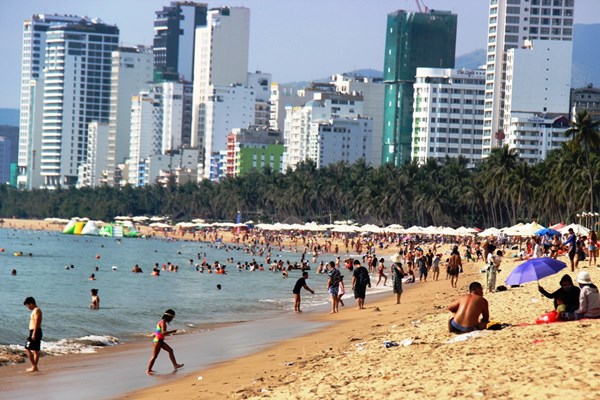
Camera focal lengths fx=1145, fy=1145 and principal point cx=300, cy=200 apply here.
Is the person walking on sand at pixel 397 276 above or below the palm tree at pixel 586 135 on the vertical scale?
below

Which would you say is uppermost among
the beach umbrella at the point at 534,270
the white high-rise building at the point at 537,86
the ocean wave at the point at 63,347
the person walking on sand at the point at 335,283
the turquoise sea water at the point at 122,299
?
the white high-rise building at the point at 537,86

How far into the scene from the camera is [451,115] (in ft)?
573

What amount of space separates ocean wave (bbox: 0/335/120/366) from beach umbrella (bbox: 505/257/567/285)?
943 cm

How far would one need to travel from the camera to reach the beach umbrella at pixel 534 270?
22766 millimetres

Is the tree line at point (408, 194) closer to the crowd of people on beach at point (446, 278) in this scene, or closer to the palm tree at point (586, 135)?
the palm tree at point (586, 135)

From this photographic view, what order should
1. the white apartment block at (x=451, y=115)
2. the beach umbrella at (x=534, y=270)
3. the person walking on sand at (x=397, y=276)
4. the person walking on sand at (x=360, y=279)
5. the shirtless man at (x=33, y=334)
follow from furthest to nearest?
the white apartment block at (x=451, y=115), the person walking on sand at (x=397, y=276), the person walking on sand at (x=360, y=279), the beach umbrella at (x=534, y=270), the shirtless man at (x=33, y=334)

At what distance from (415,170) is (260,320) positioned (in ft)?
303

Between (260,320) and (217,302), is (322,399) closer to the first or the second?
(260,320)

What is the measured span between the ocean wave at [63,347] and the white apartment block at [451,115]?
147 m

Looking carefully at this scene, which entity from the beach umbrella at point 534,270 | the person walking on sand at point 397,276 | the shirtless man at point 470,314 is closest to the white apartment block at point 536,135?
the person walking on sand at point 397,276

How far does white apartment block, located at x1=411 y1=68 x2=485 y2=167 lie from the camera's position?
570ft

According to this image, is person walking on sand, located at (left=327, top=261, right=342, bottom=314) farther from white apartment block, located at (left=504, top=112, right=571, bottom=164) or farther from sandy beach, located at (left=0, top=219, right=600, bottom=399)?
white apartment block, located at (left=504, top=112, right=571, bottom=164)

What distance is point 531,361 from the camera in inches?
581

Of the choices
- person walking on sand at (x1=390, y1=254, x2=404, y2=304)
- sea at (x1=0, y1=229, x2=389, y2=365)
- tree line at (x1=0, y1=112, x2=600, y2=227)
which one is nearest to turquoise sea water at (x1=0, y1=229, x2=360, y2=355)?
sea at (x1=0, y1=229, x2=389, y2=365)
